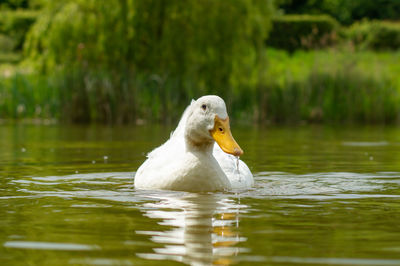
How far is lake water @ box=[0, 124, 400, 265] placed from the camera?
4.45 meters

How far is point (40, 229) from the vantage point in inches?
209

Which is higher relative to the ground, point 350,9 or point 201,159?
point 350,9

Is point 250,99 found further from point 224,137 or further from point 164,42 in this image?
point 224,137

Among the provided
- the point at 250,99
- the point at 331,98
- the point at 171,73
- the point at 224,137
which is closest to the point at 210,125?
the point at 224,137

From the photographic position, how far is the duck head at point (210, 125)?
22.9 ft

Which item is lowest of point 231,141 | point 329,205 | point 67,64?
point 329,205

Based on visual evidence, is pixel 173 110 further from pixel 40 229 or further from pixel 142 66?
pixel 40 229

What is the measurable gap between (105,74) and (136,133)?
11.6ft

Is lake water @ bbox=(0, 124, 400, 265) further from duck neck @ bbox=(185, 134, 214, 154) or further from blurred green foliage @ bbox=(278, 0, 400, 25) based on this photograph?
blurred green foliage @ bbox=(278, 0, 400, 25)

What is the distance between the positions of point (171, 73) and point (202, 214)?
15122 mm

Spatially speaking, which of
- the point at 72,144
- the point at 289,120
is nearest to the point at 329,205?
the point at 72,144

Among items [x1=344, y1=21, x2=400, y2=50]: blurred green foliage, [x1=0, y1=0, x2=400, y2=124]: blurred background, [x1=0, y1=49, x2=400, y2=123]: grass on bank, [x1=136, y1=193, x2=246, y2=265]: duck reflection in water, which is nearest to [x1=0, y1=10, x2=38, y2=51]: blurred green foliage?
[x1=344, y1=21, x2=400, y2=50]: blurred green foliage

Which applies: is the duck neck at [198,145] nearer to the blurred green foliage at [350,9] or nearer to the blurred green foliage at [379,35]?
the blurred green foliage at [379,35]

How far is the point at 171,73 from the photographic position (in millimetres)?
20938
